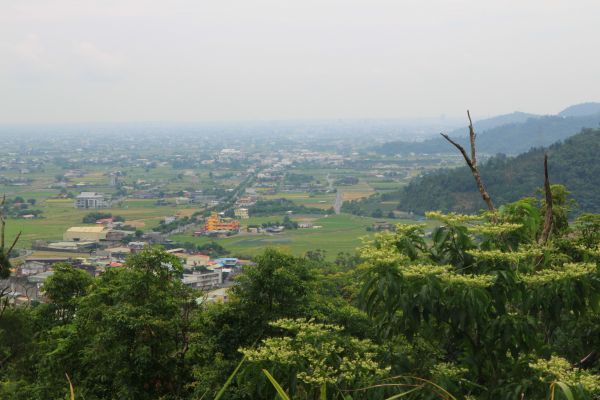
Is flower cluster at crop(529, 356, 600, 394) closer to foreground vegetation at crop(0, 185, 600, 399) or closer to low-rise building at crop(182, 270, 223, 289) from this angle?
foreground vegetation at crop(0, 185, 600, 399)

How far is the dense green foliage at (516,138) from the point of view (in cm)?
8431

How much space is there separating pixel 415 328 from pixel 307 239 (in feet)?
91.9

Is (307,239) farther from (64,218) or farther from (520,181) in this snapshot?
(64,218)

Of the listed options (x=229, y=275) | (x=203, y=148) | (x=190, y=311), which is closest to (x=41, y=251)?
(x=229, y=275)

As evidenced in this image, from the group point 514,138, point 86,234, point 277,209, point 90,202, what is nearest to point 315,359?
point 86,234

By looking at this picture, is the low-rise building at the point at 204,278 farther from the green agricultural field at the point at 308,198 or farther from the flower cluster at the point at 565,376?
the green agricultural field at the point at 308,198

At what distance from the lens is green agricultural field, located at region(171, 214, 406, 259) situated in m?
28.2

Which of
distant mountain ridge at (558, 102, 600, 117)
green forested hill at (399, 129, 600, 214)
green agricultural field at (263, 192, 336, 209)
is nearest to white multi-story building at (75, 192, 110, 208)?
green agricultural field at (263, 192, 336, 209)

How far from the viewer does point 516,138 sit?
8856cm

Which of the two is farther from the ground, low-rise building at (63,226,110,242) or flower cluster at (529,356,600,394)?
flower cluster at (529,356,600,394)

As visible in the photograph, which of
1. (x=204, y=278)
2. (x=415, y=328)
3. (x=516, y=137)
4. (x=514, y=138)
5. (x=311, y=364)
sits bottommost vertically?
(x=204, y=278)

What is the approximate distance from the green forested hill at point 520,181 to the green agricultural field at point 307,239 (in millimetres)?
4851

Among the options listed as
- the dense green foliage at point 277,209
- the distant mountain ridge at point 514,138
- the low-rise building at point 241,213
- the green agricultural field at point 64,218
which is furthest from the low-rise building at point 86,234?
the distant mountain ridge at point 514,138

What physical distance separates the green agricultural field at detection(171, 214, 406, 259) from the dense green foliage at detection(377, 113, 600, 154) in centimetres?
5222
